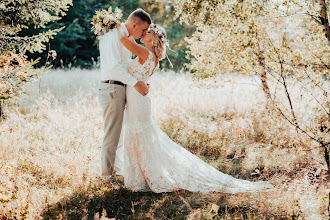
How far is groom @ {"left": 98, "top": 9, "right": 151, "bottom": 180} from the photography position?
11.9ft

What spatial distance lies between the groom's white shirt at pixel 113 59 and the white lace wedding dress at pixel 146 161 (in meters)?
0.20

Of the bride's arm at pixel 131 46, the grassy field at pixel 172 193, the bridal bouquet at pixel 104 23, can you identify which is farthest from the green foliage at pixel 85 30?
the bride's arm at pixel 131 46

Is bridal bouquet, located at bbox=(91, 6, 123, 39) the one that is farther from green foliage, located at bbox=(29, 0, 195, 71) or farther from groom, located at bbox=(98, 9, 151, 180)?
green foliage, located at bbox=(29, 0, 195, 71)

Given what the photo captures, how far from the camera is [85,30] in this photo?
19562mm

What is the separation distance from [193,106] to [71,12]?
14188 mm

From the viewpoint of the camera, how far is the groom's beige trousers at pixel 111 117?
3768 mm

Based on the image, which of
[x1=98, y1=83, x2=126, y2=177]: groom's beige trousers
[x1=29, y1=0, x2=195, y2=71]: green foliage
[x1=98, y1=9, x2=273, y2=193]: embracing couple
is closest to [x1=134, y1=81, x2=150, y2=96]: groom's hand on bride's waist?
[x1=98, y1=9, x2=273, y2=193]: embracing couple

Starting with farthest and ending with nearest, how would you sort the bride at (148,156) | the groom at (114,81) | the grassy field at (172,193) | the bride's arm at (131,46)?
1. the bride at (148,156)
2. the groom at (114,81)
3. the bride's arm at (131,46)
4. the grassy field at (172,193)

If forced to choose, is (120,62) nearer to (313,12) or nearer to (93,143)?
(93,143)

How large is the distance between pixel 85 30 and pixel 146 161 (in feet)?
57.6

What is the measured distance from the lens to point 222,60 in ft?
20.0

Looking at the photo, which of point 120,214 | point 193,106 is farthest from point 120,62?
point 193,106

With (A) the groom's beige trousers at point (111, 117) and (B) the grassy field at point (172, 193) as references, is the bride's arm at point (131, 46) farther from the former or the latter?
(B) the grassy field at point (172, 193)

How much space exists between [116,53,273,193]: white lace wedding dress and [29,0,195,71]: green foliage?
13.8 meters
